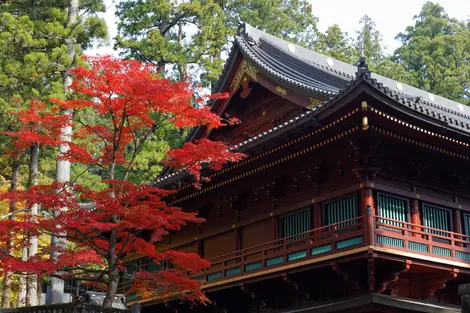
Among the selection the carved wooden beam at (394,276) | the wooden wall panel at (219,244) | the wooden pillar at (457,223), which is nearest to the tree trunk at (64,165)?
the wooden wall panel at (219,244)

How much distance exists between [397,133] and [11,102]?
14948 mm

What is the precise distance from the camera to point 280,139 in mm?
17984

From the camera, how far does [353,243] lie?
53.7ft

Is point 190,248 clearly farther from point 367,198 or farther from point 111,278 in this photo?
point 367,198

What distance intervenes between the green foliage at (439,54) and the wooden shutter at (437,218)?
3004cm

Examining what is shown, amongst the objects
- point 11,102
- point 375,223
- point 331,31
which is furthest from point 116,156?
point 331,31

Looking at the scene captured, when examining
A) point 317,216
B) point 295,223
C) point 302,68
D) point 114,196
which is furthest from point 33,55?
point 317,216

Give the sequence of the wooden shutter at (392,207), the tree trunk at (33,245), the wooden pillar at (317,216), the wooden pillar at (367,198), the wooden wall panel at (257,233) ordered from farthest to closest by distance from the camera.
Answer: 1. the tree trunk at (33,245)
2. the wooden wall panel at (257,233)
3. the wooden pillar at (317,216)
4. the wooden shutter at (392,207)
5. the wooden pillar at (367,198)

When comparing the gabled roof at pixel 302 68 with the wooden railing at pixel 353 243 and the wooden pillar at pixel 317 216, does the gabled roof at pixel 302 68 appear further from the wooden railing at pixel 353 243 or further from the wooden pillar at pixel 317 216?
the wooden railing at pixel 353 243

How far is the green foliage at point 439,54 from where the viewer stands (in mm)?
48219

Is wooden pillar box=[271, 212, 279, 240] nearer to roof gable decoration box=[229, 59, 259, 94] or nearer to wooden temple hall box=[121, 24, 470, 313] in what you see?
wooden temple hall box=[121, 24, 470, 313]

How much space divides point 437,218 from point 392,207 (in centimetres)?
179

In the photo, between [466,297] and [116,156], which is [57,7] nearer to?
[116,156]

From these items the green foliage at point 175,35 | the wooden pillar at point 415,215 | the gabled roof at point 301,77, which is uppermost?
the green foliage at point 175,35
